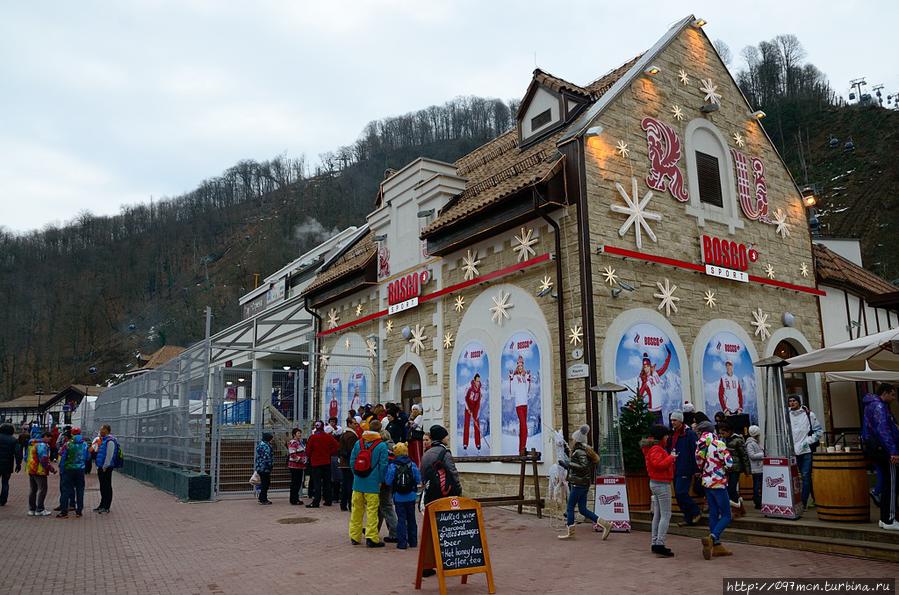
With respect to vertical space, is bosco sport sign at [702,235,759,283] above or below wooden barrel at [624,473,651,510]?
above

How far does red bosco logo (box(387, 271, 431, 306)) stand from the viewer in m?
16.9

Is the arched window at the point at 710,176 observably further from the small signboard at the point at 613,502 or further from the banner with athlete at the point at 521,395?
the small signboard at the point at 613,502

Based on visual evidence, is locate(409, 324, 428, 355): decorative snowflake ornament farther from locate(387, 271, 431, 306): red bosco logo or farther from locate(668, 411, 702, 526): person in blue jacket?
locate(668, 411, 702, 526): person in blue jacket

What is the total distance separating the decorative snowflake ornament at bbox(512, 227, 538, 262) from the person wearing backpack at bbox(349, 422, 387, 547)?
224 inches

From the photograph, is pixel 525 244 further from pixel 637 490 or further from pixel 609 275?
pixel 637 490

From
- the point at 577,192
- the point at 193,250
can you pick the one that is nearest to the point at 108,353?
the point at 193,250

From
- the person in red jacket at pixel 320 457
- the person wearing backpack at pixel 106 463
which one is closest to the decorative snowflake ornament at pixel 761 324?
the person in red jacket at pixel 320 457

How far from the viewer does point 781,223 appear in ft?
55.4

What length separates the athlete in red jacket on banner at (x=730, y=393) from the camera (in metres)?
14.4

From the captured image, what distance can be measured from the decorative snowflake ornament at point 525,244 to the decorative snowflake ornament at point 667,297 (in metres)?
2.65

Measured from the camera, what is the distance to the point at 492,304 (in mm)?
14656

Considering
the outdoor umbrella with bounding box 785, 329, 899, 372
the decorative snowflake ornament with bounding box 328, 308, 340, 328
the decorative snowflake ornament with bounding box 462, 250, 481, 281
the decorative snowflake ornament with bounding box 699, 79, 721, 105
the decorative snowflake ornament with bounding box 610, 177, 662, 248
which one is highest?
the decorative snowflake ornament with bounding box 699, 79, 721, 105

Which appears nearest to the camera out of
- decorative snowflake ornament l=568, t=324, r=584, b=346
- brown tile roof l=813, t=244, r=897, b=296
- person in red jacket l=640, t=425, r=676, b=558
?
person in red jacket l=640, t=425, r=676, b=558

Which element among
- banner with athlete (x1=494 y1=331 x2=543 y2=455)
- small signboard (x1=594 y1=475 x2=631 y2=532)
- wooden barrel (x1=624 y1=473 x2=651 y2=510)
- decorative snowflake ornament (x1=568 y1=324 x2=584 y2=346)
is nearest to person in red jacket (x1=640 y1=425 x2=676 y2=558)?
small signboard (x1=594 y1=475 x2=631 y2=532)
